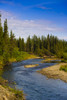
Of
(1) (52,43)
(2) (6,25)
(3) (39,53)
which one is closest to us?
(2) (6,25)

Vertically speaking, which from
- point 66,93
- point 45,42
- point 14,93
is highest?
point 45,42

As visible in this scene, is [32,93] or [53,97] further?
[32,93]

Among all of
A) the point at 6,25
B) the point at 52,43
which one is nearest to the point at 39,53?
the point at 52,43

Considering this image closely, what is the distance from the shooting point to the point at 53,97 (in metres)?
17.3

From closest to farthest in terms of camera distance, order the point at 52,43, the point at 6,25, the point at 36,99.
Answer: the point at 36,99 → the point at 6,25 → the point at 52,43

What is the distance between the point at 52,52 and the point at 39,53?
1767 cm

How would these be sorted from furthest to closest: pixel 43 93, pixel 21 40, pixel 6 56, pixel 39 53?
pixel 21 40 < pixel 39 53 < pixel 6 56 < pixel 43 93

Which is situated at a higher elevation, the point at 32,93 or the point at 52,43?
the point at 52,43

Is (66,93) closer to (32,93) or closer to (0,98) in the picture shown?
(32,93)

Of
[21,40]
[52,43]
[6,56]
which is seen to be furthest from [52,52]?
[6,56]

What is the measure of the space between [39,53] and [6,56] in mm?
57866

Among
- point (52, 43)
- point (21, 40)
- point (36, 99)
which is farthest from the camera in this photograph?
point (52, 43)

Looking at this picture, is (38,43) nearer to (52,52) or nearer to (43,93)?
(52,52)

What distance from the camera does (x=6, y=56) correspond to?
52281mm
